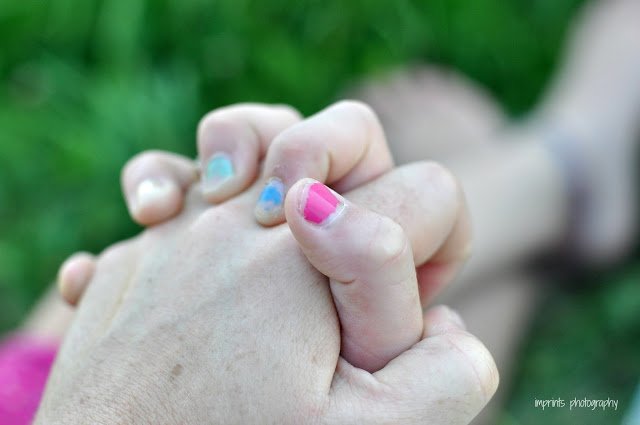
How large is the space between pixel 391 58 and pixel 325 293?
66.3 inches

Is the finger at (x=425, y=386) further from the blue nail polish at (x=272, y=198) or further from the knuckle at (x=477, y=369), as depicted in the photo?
the blue nail polish at (x=272, y=198)

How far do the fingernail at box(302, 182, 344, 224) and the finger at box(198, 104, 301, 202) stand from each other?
0.78 ft

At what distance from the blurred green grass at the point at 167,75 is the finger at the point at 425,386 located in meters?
1.37

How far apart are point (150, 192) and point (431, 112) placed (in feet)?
4.63

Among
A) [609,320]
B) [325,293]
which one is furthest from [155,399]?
[609,320]

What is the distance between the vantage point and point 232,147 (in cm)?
101

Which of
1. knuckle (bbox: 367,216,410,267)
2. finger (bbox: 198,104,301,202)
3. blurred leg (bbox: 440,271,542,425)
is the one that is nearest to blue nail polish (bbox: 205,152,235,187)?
finger (bbox: 198,104,301,202)

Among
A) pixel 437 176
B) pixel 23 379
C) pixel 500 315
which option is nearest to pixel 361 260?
pixel 437 176

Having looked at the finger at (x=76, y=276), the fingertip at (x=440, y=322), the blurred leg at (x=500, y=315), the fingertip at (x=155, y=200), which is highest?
the fingertip at (x=155, y=200)

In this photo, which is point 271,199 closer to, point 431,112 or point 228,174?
point 228,174

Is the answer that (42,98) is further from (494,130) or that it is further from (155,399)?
(155,399)

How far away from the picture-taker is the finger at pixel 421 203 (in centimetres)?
92

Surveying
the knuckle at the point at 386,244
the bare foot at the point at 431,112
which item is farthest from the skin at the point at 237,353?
the bare foot at the point at 431,112

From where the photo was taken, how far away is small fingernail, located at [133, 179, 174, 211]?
39.8 inches
